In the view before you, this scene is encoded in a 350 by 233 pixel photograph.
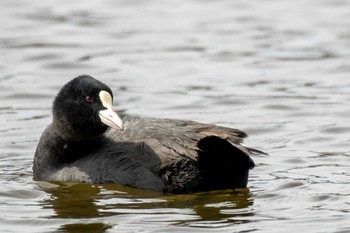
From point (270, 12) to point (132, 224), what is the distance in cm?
972

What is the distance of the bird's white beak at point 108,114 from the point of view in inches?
352

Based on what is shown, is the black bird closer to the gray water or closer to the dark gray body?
the dark gray body

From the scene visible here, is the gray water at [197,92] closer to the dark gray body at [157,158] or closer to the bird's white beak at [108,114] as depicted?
the dark gray body at [157,158]

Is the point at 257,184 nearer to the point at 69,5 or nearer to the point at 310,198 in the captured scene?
the point at 310,198

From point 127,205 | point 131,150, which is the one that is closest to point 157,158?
point 131,150

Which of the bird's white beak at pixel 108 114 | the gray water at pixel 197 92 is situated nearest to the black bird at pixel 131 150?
the bird's white beak at pixel 108 114

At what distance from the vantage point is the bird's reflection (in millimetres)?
8234

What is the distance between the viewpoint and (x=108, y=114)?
906 centimetres

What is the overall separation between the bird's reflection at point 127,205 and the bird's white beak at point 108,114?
0.47 m

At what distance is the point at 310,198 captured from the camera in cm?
880

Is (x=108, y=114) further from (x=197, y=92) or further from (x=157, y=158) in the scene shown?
(x=197, y=92)

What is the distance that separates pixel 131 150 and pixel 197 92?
14.3ft

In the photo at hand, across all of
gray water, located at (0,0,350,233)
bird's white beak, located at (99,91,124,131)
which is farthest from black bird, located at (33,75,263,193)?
gray water, located at (0,0,350,233)

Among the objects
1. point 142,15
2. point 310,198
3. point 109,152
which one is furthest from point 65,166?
point 142,15
